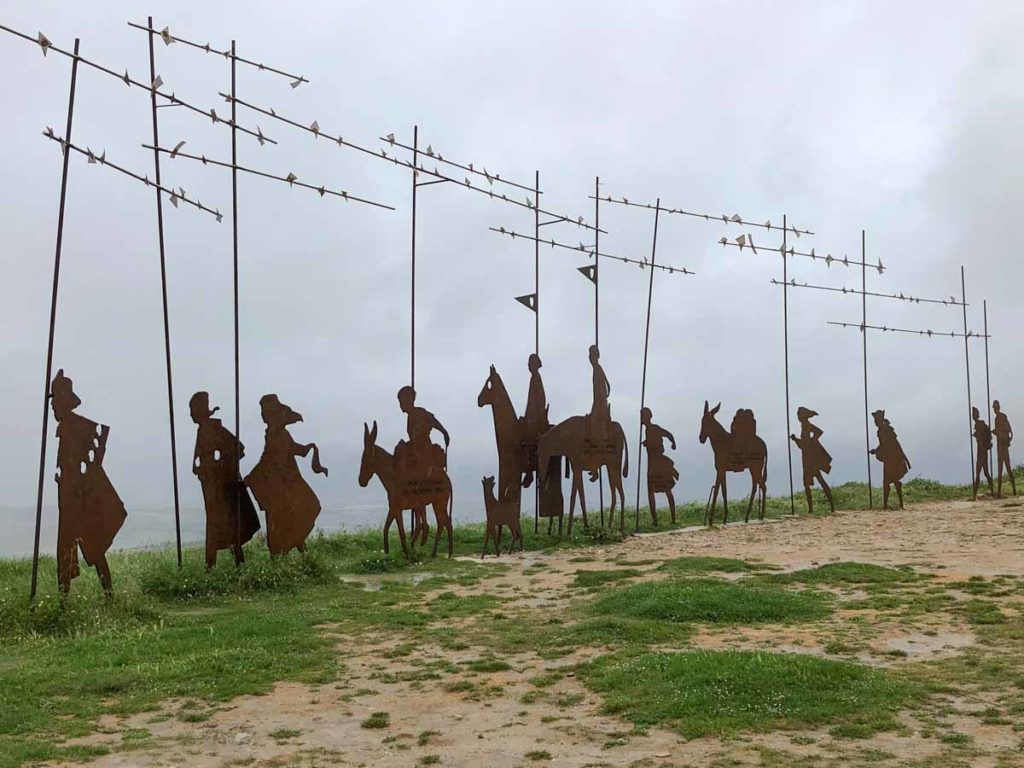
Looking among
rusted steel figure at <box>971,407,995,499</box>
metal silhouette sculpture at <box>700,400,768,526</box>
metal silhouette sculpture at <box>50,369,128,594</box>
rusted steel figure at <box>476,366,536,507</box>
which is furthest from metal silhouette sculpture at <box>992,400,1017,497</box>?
metal silhouette sculpture at <box>50,369,128,594</box>

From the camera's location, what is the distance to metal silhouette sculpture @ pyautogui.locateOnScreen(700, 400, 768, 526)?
19828 millimetres

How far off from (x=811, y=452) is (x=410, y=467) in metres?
10.7

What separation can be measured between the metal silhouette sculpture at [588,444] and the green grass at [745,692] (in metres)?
9.21

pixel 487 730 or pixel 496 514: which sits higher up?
pixel 496 514

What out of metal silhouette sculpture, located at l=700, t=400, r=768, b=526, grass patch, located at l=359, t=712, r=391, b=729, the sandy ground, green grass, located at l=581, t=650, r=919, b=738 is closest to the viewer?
the sandy ground

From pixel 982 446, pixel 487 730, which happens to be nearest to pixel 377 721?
pixel 487 730

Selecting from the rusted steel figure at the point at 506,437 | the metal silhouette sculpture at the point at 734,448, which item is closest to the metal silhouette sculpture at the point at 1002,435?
the metal silhouette sculpture at the point at 734,448

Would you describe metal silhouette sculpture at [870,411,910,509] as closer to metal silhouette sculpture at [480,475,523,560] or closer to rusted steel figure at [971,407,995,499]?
rusted steel figure at [971,407,995,499]

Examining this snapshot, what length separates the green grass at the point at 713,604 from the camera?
9500mm

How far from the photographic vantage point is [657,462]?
62.6 feet

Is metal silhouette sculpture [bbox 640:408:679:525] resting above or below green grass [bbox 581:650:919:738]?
above

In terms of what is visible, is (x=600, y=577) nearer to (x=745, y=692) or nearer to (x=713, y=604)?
(x=713, y=604)

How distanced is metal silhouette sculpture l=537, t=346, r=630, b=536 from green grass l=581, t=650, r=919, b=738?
9212 mm

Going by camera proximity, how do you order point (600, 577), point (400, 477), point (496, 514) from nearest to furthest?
point (600, 577) < point (400, 477) < point (496, 514)
